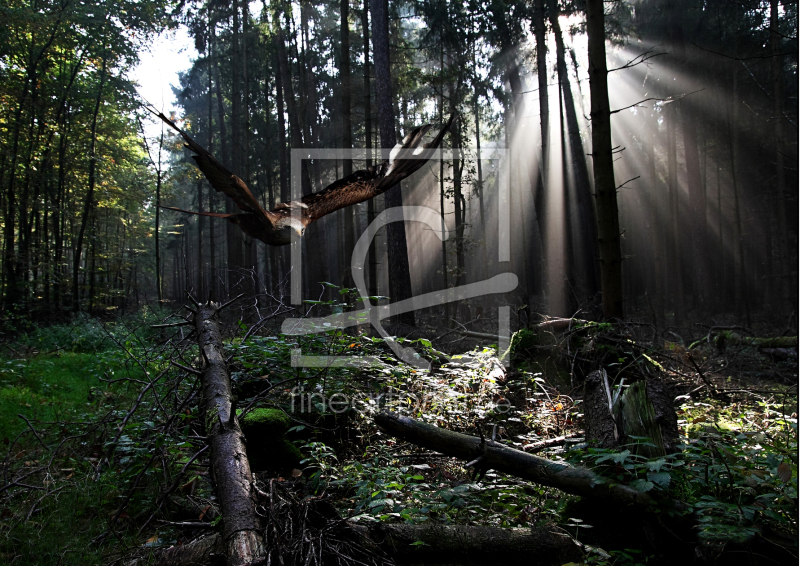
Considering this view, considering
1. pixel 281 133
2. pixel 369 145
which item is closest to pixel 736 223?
pixel 369 145

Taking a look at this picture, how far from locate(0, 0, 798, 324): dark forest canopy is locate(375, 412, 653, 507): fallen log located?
5918 millimetres

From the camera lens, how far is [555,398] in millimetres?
5844

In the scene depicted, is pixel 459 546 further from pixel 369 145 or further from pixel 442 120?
pixel 442 120

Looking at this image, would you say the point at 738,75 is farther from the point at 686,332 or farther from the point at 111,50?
the point at 111,50

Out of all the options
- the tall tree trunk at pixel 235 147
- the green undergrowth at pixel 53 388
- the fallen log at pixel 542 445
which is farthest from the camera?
the tall tree trunk at pixel 235 147

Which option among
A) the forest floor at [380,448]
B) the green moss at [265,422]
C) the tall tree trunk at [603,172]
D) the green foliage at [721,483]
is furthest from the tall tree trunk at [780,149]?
the green moss at [265,422]

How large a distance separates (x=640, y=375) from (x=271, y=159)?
70.4 feet

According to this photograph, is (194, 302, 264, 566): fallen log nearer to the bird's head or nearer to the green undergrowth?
the bird's head

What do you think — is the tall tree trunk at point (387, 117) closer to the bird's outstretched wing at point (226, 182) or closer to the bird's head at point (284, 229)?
the bird's head at point (284, 229)

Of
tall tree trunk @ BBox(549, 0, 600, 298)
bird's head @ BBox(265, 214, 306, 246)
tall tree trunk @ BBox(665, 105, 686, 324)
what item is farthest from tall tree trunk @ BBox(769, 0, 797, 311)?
bird's head @ BBox(265, 214, 306, 246)

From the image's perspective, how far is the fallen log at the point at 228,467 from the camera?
7.59ft

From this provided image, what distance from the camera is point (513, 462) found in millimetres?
3135

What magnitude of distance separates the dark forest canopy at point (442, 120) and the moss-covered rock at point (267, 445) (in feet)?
15.0

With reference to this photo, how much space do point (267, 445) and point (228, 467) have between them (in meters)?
1.68
